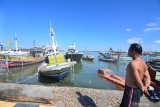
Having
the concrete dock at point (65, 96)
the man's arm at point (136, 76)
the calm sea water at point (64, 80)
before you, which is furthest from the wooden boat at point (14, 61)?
the man's arm at point (136, 76)

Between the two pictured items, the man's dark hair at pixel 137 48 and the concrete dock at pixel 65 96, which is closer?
the man's dark hair at pixel 137 48

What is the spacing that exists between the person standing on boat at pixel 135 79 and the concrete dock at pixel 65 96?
241 centimetres

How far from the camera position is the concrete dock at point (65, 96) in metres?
6.22

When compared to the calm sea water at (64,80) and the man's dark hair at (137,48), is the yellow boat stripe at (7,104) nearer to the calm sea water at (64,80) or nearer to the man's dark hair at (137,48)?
the man's dark hair at (137,48)

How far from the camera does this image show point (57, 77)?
20312mm

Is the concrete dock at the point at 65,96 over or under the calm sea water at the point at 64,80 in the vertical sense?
over

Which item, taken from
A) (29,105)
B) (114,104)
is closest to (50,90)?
(29,105)

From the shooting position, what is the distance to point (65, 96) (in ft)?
22.2

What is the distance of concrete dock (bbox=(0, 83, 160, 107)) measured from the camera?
20.4 ft

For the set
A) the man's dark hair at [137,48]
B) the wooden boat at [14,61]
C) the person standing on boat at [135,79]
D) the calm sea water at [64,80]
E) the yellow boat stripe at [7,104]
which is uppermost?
the man's dark hair at [137,48]

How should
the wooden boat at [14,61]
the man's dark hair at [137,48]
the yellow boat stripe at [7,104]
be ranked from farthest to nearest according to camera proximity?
the wooden boat at [14,61], the yellow boat stripe at [7,104], the man's dark hair at [137,48]

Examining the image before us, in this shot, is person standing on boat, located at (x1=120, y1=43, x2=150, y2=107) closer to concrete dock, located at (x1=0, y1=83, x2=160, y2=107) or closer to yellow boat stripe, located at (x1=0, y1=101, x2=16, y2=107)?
concrete dock, located at (x1=0, y1=83, x2=160, y2=107)

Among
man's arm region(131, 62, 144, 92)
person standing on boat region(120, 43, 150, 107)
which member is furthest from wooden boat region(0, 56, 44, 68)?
man's arm region(131, 62, 144, 92)

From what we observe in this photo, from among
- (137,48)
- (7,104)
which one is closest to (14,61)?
(7,104)
